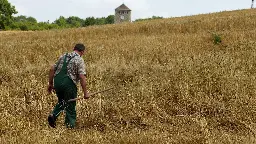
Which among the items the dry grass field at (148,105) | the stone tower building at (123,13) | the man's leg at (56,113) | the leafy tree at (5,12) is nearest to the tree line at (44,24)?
the leafy tree at (5,12)

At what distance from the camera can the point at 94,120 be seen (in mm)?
6535

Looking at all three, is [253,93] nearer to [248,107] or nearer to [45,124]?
[248,107]

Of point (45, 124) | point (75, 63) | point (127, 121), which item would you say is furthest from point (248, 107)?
point (45, 124)

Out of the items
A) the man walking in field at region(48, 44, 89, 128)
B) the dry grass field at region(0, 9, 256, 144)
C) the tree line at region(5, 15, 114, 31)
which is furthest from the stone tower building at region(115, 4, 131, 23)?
the man walking in field at region(48, 44, 89, 128)

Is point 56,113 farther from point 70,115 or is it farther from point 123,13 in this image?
point 123,13

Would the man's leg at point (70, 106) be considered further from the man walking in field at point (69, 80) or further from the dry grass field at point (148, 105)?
the dry grass field at point (148, 105)

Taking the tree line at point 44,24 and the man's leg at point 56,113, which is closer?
the man's leg at point 56,113

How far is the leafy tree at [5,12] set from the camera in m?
68.2

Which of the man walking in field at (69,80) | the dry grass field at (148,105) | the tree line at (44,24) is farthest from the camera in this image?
the tree line at (44,24)

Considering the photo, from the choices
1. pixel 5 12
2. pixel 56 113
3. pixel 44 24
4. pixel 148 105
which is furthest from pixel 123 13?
pixel 56 113

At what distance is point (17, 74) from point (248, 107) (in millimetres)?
6700

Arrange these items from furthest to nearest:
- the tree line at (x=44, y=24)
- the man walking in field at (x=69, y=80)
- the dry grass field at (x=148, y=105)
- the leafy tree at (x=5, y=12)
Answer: the tree line at (x=44, y=24) → the leafy tree at (x=5, y=12) → the man walking in field at (x=69, y=80) → the dry grass field at (x=148, y=105)

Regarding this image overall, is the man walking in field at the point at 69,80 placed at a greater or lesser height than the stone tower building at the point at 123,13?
lesser

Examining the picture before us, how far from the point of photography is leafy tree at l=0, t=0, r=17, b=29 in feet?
224
